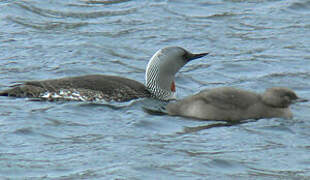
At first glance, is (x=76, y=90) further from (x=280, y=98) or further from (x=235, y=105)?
(x=280, y=98)

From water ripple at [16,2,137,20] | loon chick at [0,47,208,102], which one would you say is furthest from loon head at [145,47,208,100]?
water ripple at [16,2,137,20]

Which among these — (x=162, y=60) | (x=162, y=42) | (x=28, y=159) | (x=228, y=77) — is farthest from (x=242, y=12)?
(x=28, y=159)

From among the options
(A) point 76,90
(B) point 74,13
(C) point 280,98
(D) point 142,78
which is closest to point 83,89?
(A) point 76,90

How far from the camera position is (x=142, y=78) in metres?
13.3

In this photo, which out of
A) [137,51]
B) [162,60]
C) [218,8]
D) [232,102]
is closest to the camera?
[232,102]

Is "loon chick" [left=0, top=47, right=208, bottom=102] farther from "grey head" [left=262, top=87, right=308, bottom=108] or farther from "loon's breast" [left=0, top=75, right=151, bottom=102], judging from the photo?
"grey head" [left=262, top=87, right=308, bottom=108]

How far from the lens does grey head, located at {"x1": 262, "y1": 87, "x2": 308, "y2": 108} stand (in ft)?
34.9

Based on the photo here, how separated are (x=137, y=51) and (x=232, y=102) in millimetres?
4184

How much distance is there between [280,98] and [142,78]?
9.90ft

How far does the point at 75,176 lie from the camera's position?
8.52 meters

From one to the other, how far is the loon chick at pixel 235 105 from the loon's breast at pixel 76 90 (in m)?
→ 0.93

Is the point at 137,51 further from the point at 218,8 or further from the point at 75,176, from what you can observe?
the point at 75,176

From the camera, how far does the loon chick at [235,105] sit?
1048 centimetres

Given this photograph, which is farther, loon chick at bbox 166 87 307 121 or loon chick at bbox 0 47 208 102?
loon chick at bbox 0 47 208 102
